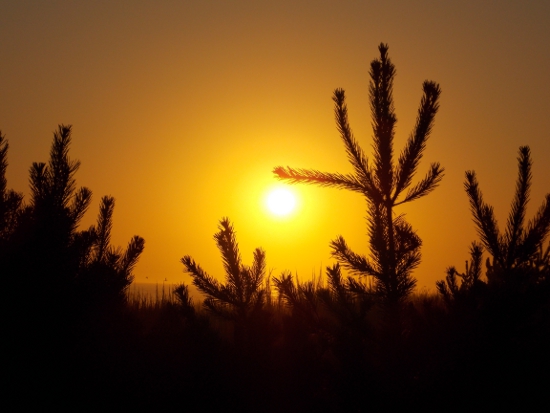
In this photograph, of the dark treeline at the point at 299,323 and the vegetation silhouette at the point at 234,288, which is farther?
the vegetation silhouette at the point at 234,288

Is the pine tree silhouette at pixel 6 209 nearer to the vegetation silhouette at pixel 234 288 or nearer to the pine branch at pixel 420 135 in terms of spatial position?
the vegetation silhouette at pixel 234 288

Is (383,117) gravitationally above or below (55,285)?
above

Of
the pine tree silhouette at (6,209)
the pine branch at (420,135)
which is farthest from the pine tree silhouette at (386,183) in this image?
the pine tree silhouette at (6,209)

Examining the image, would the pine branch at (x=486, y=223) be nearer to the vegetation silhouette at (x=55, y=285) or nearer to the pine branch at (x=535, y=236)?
the pine branch at (x=535, y=236)

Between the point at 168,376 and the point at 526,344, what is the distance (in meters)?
2.52

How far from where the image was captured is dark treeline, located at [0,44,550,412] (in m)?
3.07

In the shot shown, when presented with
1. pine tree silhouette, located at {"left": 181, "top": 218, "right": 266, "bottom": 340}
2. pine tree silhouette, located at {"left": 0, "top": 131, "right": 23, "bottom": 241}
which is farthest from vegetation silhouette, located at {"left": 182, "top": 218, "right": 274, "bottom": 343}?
pine tree silhouette, located at {"left": 0, "top": 131, "right": 23, "bottom": 241}

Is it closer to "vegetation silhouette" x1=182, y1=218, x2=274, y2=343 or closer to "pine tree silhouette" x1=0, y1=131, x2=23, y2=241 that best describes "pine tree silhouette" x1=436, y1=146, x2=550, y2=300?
"vegetation silhouette" x1=182, y1=218, x2=274, y2=343

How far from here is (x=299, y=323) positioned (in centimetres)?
389

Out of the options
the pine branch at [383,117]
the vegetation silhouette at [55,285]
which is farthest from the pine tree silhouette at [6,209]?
the pine branch at [383,117]

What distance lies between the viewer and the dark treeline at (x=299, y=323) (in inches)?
121

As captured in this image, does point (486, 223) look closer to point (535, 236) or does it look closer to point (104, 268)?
point (535, 236)

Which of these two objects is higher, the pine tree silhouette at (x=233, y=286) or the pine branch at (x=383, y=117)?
the pine branch at (x=383, y=117)

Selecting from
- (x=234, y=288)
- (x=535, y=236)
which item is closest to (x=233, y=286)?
(x=234, y=288)
